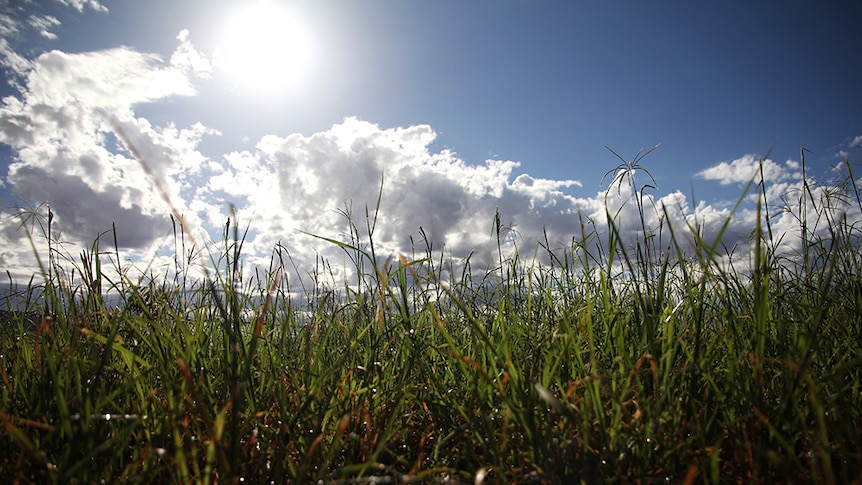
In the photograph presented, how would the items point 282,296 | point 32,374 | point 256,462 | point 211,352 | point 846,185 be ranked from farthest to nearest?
1. point 282,296
2. point 846,185
3. point 211,352
4. point 32,374
5. point 256,462

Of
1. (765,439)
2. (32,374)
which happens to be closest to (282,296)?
(32,374)

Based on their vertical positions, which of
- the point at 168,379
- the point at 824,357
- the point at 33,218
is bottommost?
the point at 168,379

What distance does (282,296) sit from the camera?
2891 mm

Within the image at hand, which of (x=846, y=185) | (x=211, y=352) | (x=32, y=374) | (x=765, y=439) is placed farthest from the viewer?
(x=846, y=185)

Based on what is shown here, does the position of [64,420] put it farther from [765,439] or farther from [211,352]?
[765,439]

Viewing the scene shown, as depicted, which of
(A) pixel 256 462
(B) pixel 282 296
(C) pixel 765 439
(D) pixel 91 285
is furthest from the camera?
(B) pixel 282 296

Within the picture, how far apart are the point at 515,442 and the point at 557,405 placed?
0.48 metres

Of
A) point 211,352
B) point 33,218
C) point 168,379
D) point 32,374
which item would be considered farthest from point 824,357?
point 33,218

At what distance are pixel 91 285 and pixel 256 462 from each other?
1.27 m

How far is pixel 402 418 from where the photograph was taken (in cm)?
164

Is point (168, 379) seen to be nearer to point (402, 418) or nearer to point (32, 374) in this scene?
point (32, 374)

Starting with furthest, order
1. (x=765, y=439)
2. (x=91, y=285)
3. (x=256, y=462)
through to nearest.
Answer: (x=91, y=285)
(x=256, y=462)
(x=765, y=439)

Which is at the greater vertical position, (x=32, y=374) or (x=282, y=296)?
(x=282, y=296)

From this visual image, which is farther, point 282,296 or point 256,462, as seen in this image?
point 282,296
